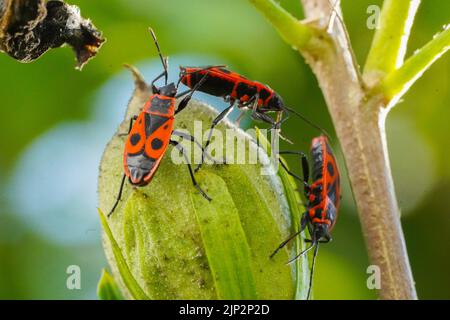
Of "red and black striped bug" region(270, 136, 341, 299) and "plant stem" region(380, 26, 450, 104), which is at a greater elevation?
"plant stem" region(380, 26, 450, 104)

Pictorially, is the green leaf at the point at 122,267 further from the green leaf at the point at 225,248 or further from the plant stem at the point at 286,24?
the plant stem at the point at 286,24

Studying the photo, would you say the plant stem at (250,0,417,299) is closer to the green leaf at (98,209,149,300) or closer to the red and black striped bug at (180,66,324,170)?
the red and black striped bug at (180,66,324,170)

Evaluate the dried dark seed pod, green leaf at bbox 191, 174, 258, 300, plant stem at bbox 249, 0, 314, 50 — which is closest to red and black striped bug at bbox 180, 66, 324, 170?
plant stem at bbox 249, 0, 314, 50

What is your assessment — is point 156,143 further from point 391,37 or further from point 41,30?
point 391,37

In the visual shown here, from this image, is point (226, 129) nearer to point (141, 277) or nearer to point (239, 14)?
point (141, 277)

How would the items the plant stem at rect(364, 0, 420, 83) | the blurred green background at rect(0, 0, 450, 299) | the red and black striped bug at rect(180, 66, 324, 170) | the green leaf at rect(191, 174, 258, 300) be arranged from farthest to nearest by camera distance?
the blurred green background at rect(0, 0, 450, 299) → the red and black striped bug at rect(180, 66, 324, 170) → the plant stem at rect(364, 0, 420, 83) → the green leaf at rect(191, 174, 258, 300)

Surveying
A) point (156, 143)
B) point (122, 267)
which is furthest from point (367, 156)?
point (122, 267)
